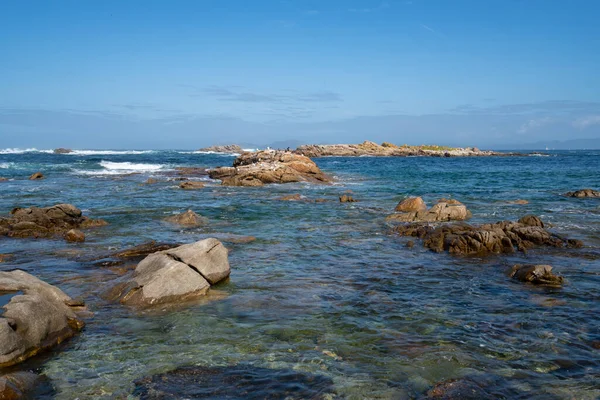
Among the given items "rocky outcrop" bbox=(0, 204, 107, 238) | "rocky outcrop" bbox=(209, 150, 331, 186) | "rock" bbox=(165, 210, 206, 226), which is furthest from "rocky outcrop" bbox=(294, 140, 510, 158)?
"rocky outcrop" bbox=(0, 204, 107, 238)

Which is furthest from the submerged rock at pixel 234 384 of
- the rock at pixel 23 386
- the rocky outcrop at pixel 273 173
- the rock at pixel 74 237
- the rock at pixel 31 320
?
the rocky outcrop at pixel 273 173

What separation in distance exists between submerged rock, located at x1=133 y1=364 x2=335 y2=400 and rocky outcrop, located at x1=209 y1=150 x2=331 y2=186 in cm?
3267

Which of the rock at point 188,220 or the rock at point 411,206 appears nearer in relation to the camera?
the rock at point 188,220

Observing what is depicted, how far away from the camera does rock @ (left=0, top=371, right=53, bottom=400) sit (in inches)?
240

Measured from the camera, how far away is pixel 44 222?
18859 mm

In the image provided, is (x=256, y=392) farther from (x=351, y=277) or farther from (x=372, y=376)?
(x=351, y=277)

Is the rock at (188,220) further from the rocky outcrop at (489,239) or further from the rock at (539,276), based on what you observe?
the rock at (539,276)

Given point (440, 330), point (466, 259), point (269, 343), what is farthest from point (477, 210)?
point (269, 343)

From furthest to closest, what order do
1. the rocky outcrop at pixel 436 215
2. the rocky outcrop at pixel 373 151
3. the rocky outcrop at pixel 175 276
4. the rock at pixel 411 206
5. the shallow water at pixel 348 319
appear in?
the rocky outcrop at pixel 373 151 → the rock at pixel 411 206 → the rocky outcrop at pixel 436 215 → the rocky outcrop at pixel 175 276 → the shallow water at pixel 348 319

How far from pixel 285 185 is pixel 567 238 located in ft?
84.7

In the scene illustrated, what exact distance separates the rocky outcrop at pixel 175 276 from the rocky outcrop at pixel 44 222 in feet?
28.2

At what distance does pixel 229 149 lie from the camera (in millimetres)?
182500

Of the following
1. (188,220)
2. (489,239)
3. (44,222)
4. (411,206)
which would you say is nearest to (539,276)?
(489,239)

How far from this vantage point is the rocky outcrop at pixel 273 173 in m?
40.8
